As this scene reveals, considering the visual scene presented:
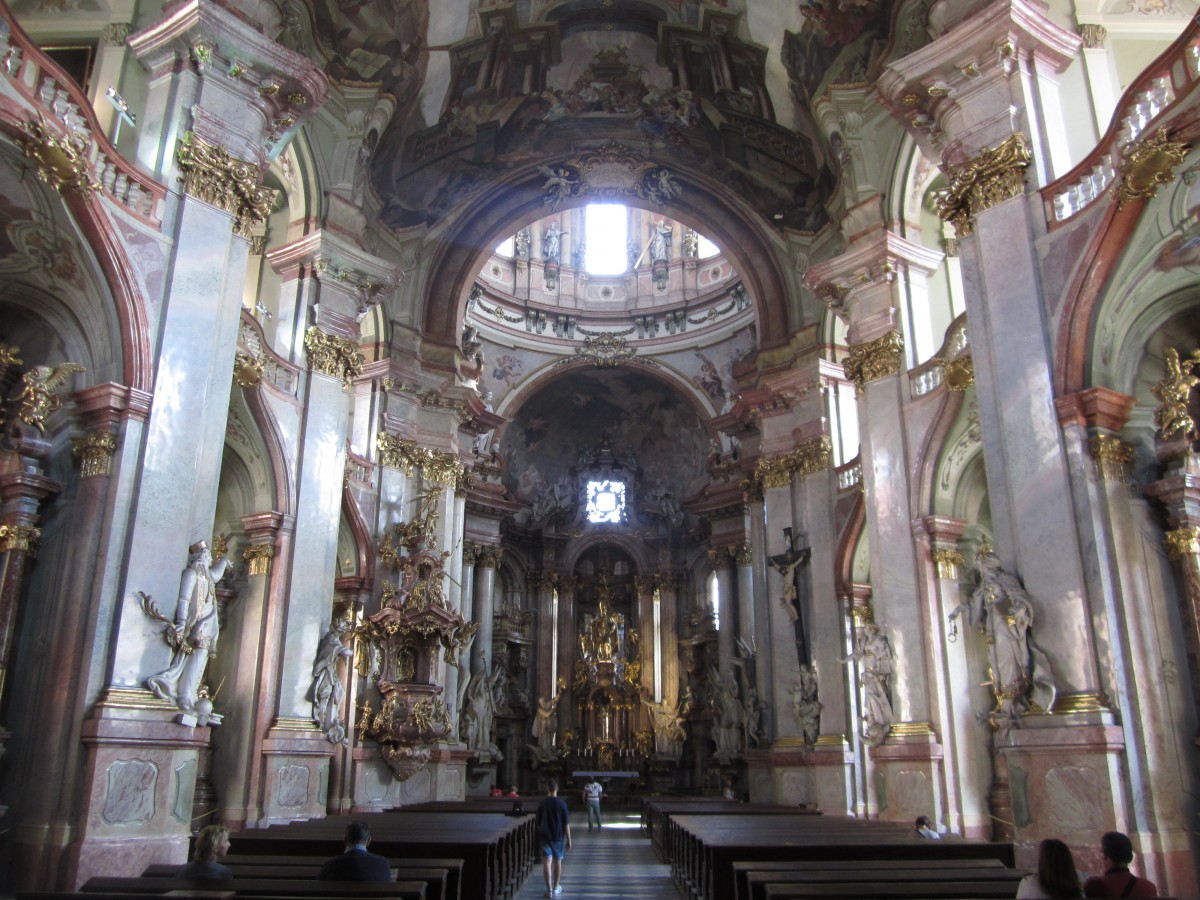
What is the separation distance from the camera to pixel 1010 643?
986 cm

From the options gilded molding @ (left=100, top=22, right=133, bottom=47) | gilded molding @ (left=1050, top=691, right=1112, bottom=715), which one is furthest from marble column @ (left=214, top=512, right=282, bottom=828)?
gilded molding @ (left=1050, top=691, right=1112, bottom=715)

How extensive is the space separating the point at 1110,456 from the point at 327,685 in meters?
10.5

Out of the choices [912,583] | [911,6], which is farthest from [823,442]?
[911,6]

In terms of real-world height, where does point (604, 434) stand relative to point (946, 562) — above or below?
above

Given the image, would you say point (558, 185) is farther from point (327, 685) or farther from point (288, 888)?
point (288, 888)

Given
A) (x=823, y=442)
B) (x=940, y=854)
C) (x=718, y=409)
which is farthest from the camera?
(x=718, y=409)

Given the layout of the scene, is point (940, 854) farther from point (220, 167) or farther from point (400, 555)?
point (400, 555)

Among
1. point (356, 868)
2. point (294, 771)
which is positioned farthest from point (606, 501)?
point (356, 868)

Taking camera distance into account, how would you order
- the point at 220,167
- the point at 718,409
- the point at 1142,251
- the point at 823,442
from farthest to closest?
the point at 718,409 < the point at 823,442 < the point at 220,167 < the point at 1142,251

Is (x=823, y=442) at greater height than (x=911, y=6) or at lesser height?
lesser

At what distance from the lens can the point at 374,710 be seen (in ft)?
58.1

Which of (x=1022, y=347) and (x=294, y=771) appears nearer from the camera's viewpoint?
(x=1022, y=347)

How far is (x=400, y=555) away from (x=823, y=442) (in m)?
8.43

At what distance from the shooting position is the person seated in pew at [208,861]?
541 cm
